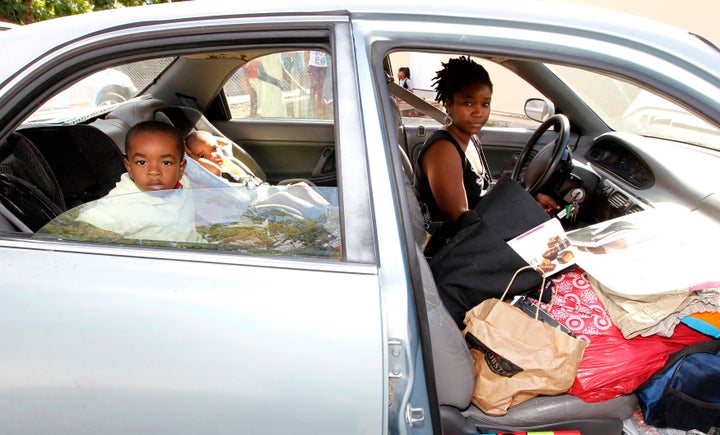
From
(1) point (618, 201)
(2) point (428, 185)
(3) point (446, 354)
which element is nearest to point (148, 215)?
(3) point (446, 354)

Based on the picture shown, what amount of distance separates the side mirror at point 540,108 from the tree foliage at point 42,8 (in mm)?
4909

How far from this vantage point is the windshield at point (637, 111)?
8.81ft

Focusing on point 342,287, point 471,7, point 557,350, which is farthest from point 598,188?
point 342,287

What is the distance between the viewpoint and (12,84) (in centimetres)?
135

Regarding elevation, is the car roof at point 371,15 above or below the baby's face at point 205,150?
below

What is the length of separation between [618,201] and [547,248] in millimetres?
1018

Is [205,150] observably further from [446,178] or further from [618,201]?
[618,201]

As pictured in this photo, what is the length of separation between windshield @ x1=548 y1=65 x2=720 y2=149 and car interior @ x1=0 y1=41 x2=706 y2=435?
15 centimetres

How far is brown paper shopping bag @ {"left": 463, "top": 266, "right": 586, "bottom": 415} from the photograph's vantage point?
151cm

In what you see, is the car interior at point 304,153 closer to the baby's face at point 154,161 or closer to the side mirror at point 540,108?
the side mirror at point 540,108

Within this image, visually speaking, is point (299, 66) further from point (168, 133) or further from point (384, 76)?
point (384, 76)

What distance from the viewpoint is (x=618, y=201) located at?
2.47 m

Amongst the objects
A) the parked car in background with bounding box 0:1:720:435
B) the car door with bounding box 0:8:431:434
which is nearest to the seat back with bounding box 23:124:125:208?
the parked car in background with bounding box 0:1:720:435

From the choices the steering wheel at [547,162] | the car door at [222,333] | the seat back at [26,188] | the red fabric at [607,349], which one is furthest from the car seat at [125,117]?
the red fabric at [607,349]
